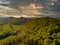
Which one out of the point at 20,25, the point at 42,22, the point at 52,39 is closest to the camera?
the point at 20,25

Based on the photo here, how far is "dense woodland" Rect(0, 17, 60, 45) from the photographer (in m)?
13.1

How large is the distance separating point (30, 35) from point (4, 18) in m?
2.71

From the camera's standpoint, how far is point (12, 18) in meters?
13.6

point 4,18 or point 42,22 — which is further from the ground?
point 4,18

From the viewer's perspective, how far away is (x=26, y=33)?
14.3m

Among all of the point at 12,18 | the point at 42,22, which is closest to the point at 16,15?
the point at 12,18

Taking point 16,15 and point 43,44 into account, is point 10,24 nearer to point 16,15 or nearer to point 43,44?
point 16,15

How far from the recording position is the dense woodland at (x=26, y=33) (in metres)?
13.1

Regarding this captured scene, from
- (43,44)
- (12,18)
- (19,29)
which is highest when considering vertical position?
(12,18)

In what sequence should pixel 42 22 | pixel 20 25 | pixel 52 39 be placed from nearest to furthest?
pixel 20 25, pixel 52 39, pixel 42 22

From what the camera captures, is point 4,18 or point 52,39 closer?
point 4,18

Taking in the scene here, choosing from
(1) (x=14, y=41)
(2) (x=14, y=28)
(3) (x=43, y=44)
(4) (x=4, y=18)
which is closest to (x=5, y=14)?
(4) (x=4, y=18)

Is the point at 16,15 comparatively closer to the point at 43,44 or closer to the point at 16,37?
the point at 16,37

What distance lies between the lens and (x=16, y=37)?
13.2 metres
